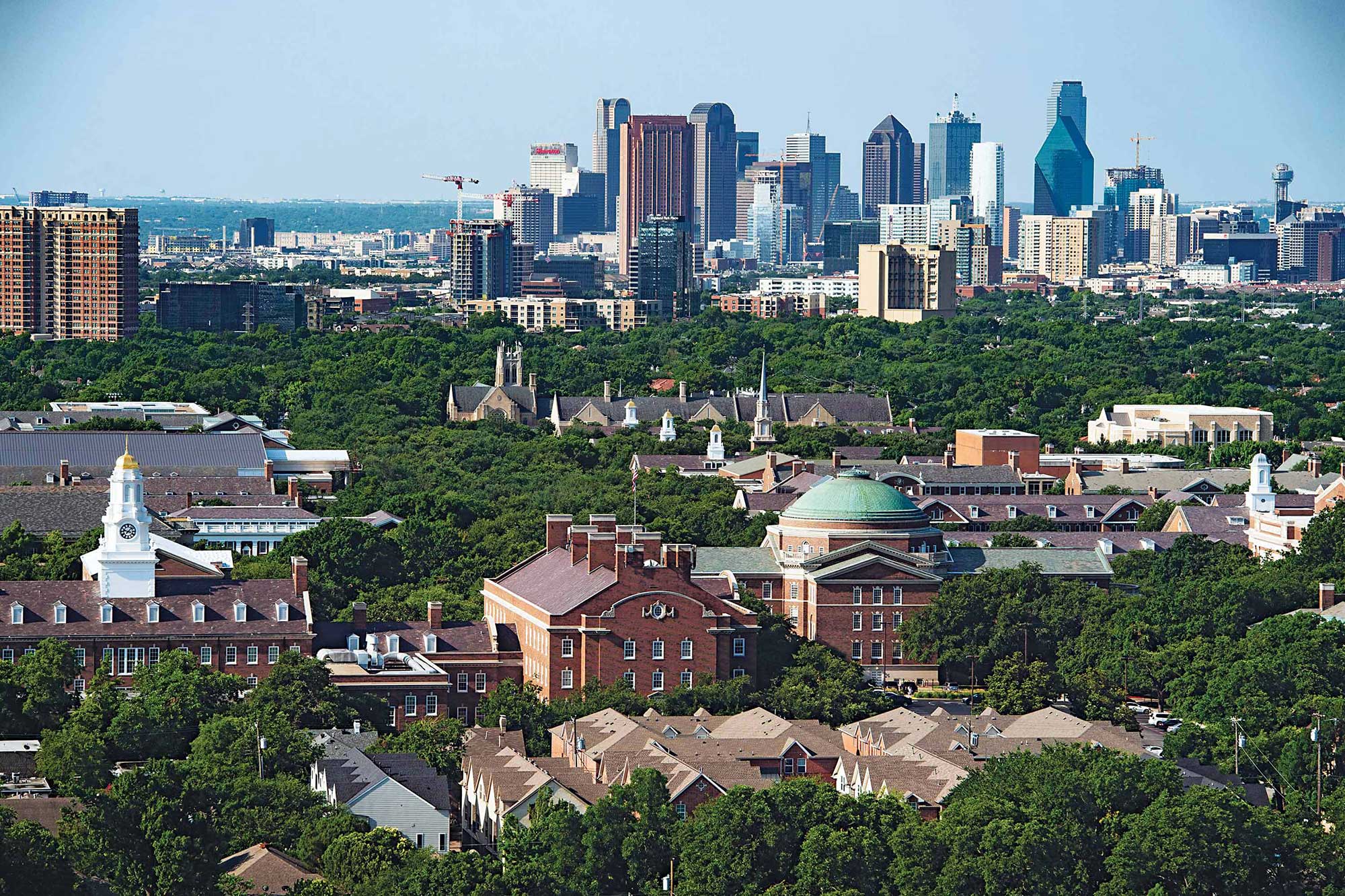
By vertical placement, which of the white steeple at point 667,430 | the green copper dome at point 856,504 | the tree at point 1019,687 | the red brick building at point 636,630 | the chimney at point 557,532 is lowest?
the tree at point 1019,687

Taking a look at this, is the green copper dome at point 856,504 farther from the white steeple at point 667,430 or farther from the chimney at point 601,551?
the white steeple at point 667,430

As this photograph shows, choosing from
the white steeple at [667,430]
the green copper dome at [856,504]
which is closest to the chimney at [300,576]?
the green copper dome at [856,504]

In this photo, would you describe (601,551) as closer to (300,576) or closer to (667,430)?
(300,576)

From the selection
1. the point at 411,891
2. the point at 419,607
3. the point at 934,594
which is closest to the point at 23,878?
the point at 411,891

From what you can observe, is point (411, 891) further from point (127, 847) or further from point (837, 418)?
point (837, 418)

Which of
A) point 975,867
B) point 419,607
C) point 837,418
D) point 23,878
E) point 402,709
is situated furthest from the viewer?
point 837,418

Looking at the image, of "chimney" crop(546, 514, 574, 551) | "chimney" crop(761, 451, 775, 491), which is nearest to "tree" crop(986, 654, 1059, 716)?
"chimney" crop(546, 514, 574, 551)

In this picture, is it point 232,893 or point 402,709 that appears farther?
point 402,709
